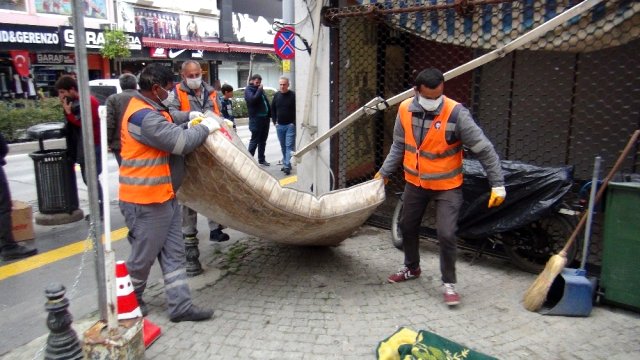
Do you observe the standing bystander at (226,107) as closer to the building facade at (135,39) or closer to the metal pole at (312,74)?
the metal pole at (312,74)

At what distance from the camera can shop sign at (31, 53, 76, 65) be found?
2053 centimetres

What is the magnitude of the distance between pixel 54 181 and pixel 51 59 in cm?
1748

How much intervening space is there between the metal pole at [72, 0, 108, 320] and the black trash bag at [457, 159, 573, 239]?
3158mm

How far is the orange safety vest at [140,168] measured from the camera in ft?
11.1

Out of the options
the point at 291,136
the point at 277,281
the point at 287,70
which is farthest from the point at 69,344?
the point at 287,70

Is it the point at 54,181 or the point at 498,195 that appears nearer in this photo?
the point at 498,195

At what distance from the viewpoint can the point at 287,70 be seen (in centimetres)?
1066

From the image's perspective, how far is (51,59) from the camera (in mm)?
20953

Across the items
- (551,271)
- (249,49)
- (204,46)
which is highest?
(249,49)

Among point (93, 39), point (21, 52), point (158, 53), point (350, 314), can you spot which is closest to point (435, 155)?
point (350, 314)

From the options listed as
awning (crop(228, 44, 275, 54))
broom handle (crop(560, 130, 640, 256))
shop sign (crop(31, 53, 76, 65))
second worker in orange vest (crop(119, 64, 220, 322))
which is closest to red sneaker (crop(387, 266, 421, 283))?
broom handle (crop(560, 130, 640, 256))

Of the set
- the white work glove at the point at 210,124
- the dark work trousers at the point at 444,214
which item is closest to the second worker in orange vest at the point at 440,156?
the dark work trousers at the point at 444,214

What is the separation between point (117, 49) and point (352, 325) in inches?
781

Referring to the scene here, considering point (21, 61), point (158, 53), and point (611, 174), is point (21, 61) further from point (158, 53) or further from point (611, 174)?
point (611, 174)
